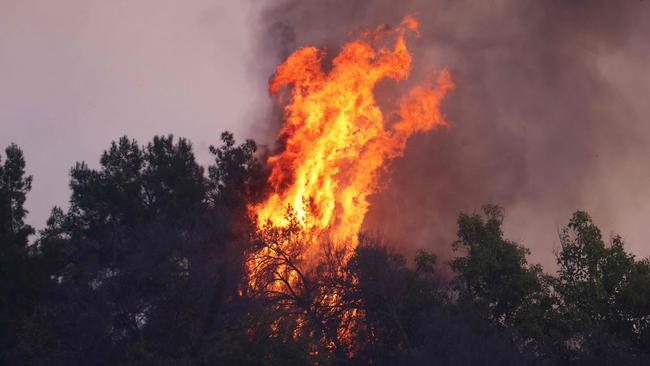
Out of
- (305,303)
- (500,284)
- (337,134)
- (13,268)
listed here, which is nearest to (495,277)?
(500,284)

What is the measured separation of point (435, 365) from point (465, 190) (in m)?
22.9

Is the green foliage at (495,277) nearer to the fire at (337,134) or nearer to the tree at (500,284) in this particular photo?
the tree at (500,284)

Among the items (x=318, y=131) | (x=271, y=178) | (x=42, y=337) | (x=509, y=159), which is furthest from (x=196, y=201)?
(x=509, y=159)

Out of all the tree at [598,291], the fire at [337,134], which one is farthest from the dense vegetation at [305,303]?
the fire at [337,134]

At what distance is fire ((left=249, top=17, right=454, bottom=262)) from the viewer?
116 ft

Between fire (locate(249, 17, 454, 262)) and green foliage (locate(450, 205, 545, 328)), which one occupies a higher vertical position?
fire (locate(249, 17, 454, 262))

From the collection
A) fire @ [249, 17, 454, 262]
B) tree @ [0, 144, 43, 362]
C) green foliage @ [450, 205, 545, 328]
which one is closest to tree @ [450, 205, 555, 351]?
green foliage @ [450, 205, 545, 328]

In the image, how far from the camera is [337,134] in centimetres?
3594

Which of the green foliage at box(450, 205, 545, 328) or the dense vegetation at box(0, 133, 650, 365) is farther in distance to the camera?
the green foliage at box(450, 205, 545, 328)

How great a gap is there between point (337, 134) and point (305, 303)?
9525 millimetres

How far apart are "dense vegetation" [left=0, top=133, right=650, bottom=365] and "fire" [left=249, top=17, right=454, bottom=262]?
2.55m

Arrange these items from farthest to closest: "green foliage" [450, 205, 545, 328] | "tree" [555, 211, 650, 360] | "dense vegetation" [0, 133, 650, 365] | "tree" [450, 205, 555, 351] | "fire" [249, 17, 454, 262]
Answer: "fire" [249, 17, 454, 262] < "green foliage" [450, 205, 545, 328] < "tree" [450, 205, 555, 351] < "tree" [555, 211, 650, 360] < "dense vegetation" [0, 133, 650, 365]

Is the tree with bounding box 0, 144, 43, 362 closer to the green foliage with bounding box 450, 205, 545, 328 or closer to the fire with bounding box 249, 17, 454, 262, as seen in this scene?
the fire with bounding box 249, 17, 454, 262

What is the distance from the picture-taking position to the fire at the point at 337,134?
116 ft
